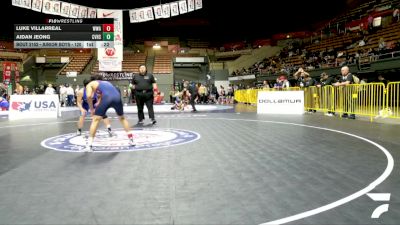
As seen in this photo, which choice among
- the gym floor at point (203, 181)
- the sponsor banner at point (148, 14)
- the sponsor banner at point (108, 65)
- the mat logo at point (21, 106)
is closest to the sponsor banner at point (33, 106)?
the mat logo at point (21, 106)

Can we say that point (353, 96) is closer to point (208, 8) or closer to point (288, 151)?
point (288, 151)

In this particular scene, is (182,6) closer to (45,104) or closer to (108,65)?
(108,65)

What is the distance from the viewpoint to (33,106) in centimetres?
1402

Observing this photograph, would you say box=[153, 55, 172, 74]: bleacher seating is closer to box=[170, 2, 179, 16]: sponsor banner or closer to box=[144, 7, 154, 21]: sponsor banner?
box=[144, 7, 154, 21]: sponsor banner

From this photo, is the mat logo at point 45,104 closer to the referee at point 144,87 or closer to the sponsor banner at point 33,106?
the sponsor banner at point 33,106

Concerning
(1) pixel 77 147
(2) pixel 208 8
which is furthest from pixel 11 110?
(2) pixel 208 8

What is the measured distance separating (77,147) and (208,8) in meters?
32.9

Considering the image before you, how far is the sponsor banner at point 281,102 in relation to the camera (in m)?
14.4

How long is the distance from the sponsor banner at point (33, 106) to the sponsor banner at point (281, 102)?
8.60 m

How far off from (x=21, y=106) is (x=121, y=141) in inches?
349

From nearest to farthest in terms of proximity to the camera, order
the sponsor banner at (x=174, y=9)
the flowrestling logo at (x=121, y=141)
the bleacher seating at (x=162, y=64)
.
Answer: the flowrestling logo at (x=121, y=141), the sponsor banner at (x=174, y=9), the bleacher seating at (x=162, y=64)

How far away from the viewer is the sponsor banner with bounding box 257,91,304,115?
14383mm
